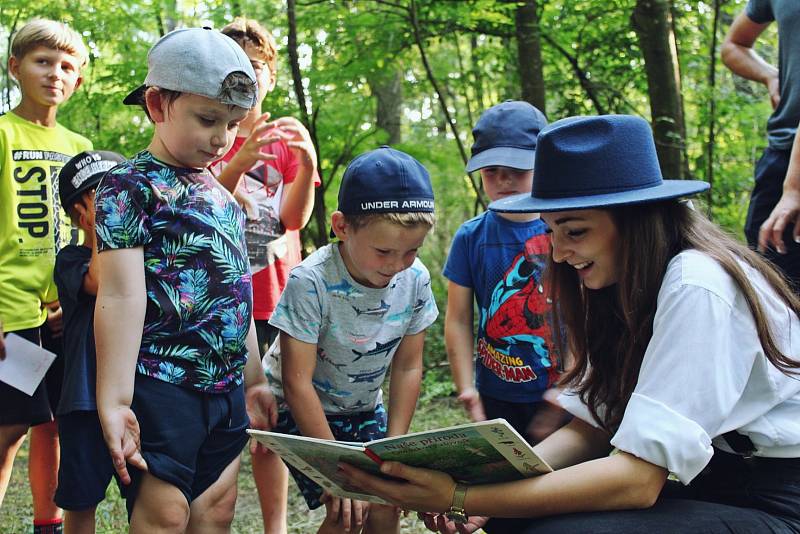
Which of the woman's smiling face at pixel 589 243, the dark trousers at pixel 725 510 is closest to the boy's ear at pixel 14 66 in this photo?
the woman's smiling face at pixel 589 243

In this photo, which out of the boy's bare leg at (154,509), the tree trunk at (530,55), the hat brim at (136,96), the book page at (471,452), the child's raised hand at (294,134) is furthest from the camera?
the tree trunk at (530,55)

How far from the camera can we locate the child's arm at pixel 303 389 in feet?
7.68

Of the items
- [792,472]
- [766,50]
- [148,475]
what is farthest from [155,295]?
[766,50]

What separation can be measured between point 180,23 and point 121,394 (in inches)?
269

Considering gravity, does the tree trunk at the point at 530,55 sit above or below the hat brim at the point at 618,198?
above

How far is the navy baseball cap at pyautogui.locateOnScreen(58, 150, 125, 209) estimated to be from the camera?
7.80 feet

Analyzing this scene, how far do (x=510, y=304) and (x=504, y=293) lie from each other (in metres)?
0.05

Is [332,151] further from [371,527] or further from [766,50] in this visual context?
[766,50]

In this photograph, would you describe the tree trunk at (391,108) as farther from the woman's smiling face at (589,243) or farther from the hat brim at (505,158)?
the woman's smiling face at (589,243)

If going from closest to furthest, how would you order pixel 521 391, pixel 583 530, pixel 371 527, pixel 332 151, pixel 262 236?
pixel 583 530, pixel 371 527, pixel 521 391, pixel 262 236, pixel 332 151

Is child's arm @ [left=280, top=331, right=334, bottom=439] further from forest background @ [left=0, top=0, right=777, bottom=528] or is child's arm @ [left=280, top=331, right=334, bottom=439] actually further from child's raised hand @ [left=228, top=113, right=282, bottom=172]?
forest background @ [left=0, top=0, right=777, bottom=528]

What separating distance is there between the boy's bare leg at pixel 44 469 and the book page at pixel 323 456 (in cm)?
144

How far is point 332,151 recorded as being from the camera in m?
5.55

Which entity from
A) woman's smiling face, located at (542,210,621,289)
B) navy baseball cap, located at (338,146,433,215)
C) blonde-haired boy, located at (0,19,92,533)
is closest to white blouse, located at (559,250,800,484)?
woman's smiling face, located at (542,210,621,289)
